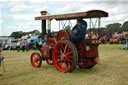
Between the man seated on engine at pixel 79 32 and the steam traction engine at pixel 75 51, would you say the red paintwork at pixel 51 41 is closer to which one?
the steam traction engine at pixel 75 51

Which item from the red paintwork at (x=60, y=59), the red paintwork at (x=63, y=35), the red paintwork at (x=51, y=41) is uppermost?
the red paintwork at (x=63, y=35)

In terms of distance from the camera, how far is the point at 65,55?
16.9 feet

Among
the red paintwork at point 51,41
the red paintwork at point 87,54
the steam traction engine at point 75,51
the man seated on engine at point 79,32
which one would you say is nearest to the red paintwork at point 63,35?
the steam traction engine at point 75,51

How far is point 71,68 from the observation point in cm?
485

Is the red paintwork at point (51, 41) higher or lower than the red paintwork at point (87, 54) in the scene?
higher

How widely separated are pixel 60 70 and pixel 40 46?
1909mm

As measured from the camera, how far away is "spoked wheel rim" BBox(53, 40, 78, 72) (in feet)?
15.8

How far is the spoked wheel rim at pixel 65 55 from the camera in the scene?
480cm

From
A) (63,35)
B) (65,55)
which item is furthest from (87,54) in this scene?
(63,35)

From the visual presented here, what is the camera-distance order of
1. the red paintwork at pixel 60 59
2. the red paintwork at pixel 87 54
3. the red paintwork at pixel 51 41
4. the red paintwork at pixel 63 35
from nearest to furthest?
the red paintwork at pixel 60 59
the red paintwork at pixel 87 54
the red paintwork at pixel 63 35
the red paintwork at pixel 51 41

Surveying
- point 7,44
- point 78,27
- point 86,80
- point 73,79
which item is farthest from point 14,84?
point 7,44

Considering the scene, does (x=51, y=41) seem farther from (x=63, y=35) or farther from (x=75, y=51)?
(x=75, y=51)

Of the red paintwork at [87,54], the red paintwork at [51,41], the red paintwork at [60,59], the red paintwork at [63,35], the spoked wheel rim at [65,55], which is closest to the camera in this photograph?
the spoked wheel rim at [65,55]

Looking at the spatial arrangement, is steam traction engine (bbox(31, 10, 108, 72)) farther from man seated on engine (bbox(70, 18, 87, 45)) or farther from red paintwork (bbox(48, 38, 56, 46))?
red paintwork (bbox(48, 38, 56, 46))
